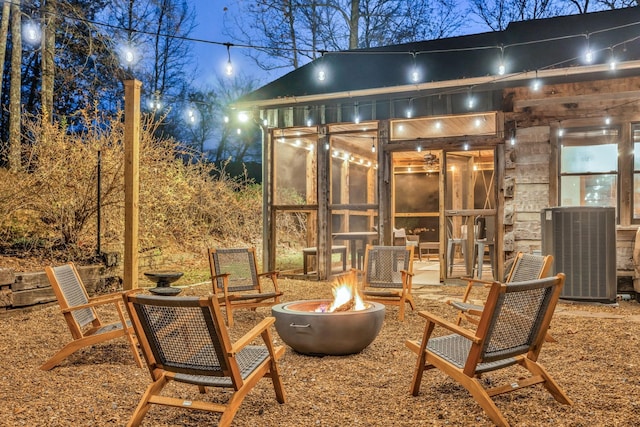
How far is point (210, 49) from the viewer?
60250mm

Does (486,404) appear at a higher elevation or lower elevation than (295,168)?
lower

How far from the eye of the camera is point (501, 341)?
9.77 ft

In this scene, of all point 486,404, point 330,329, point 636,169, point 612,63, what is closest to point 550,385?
point 486,404

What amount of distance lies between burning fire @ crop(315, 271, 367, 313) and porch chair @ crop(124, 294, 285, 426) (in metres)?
1.56

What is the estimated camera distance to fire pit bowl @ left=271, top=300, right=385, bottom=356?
4098 millimetres

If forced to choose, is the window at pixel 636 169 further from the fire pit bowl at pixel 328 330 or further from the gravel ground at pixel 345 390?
Result: the fire pit bowl at pixel 328 330

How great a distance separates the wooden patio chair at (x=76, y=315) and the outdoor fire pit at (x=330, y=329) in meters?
1.15

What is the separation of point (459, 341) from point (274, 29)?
16076 millimetres

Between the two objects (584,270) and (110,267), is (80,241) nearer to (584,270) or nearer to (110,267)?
(110,267)

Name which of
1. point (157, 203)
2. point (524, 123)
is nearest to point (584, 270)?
point (524, 123)

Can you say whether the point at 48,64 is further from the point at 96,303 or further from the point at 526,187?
the point at 526,187

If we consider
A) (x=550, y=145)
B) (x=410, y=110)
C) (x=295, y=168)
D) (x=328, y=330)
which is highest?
(x=410, y=110)

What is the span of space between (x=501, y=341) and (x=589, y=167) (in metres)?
5.61

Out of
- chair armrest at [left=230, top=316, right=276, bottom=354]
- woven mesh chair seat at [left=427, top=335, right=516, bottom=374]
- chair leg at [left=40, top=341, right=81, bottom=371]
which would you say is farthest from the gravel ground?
chair armrest at [left=230, top=316, right=276, bottom=354]
